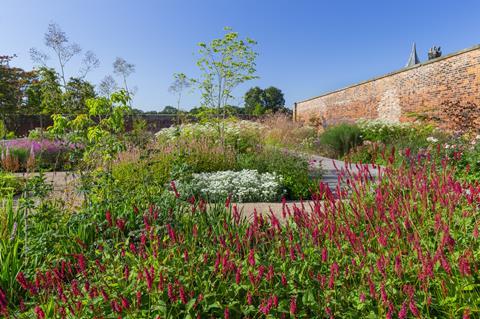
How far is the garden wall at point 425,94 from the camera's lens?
10578 mm

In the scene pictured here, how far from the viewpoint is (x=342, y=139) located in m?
11.5

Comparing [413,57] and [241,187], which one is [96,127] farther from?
[413,57]

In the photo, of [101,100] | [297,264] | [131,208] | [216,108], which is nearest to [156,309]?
[297,264]

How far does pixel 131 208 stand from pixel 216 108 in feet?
26.3

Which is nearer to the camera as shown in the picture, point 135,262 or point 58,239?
point 135,262

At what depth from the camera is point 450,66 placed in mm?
11555

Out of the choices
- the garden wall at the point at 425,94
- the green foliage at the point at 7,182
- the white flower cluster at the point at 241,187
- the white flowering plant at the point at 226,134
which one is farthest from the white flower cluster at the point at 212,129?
the garden wall at the point at 425,94

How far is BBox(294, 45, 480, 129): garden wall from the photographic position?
10578 mm

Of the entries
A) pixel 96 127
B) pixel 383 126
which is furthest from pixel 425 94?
pixel 96 127

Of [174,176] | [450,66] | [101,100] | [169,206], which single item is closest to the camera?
[169,206]

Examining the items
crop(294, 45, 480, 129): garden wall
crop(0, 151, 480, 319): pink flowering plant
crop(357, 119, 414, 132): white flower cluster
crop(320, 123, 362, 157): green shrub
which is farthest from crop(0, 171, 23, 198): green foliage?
crop(357, 119, 414, 132): white flower cluster

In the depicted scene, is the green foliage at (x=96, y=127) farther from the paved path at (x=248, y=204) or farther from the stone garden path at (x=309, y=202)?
the stone garden path at (x=309, y=202)

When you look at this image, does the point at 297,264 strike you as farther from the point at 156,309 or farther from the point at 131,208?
the point at 131,208

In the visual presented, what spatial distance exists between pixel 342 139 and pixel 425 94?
13.2 feet
